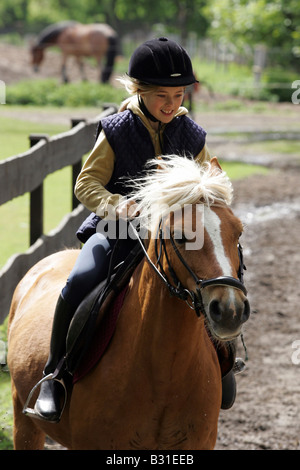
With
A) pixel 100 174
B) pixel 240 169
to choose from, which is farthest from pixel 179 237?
pixel 240 169

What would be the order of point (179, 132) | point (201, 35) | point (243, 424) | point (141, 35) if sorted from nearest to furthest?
point (179, 132) → point (243, 424) → point (201, 35) → point (141, 35)

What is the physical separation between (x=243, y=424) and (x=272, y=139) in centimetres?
1602

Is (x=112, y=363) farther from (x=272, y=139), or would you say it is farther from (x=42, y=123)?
(x=272, y=139)

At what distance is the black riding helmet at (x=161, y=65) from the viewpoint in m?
3.46

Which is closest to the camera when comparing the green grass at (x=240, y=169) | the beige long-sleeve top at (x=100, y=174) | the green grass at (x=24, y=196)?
the beige long-sleeve top at (x=100, y=174)

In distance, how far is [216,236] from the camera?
287 cm

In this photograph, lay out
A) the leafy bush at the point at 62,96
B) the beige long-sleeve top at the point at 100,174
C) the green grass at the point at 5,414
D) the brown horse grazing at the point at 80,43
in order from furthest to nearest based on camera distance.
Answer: the brown horse grazing at the point at 80,43, the leafy bush at the point at 62,96, the green grass at the point at 5,414, the beige long-sleeve top at the point at 100,174

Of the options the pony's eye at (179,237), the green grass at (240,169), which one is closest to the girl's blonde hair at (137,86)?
the pony's eye at (179,237)

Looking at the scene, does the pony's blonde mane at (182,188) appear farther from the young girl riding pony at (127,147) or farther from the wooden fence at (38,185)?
the wooden fence at (38,185)

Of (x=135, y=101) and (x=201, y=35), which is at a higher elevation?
(x=135, y=101)

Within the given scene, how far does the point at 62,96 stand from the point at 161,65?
71.0ft

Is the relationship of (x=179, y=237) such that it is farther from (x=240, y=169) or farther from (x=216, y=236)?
(x=240, y=169)
